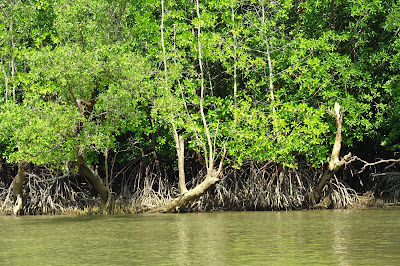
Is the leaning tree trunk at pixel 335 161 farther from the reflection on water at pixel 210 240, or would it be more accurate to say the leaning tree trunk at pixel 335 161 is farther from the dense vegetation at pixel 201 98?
the reflection on water at pixel 210 240


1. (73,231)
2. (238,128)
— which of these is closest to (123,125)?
(238,128)

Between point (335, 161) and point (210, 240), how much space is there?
25.7ft

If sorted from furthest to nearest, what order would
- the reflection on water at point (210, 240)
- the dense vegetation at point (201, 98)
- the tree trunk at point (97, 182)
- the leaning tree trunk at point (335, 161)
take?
the tree trunk at point (97, 182), the leaning tree trunk at point (335, 161), the dense vegetation at point (201, 98), the reflection on water at point (210, 240)

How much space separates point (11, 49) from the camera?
18.1 metres

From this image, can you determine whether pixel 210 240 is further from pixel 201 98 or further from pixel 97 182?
pixel 97 182

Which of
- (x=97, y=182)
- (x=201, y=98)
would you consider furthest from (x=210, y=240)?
(x=97, y=182)

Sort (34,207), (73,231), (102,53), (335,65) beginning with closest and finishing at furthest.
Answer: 1. (73,231)
2. (102,53)
3. (335,65)
4. (34,207)

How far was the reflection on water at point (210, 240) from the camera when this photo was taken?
8.64 meters

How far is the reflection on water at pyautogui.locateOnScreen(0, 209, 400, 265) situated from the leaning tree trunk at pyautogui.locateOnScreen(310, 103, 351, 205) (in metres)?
2.01

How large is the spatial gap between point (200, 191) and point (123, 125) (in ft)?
8.36

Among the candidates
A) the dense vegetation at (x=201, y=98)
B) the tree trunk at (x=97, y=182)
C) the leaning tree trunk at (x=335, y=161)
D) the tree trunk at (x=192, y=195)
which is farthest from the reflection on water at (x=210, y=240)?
the tree trunk at (x=97, y=182)

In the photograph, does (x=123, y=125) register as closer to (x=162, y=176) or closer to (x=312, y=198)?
(x=162, y=176)

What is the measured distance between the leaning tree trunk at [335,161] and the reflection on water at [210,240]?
6.58ft

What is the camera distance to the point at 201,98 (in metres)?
18.6
